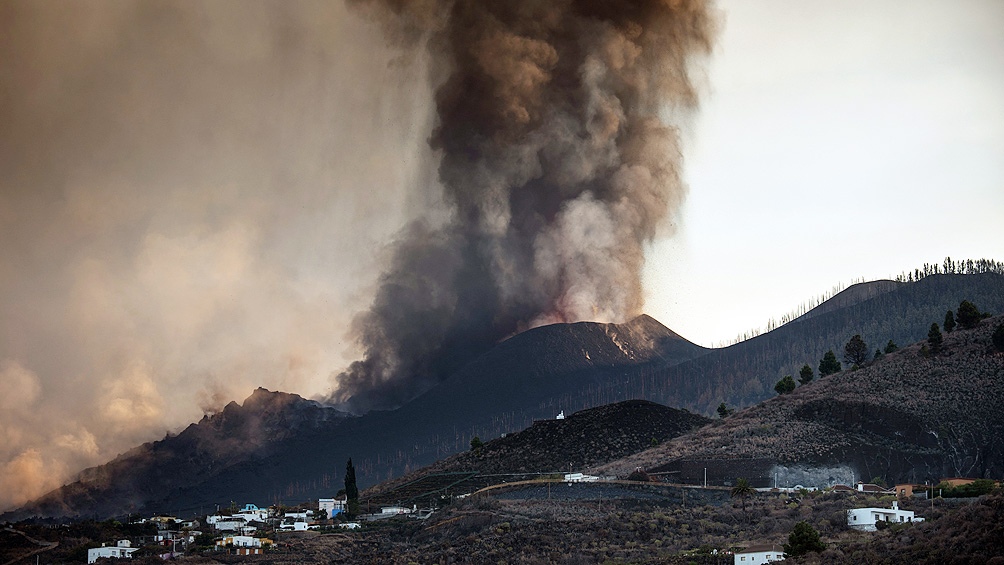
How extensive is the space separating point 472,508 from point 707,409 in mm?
58854

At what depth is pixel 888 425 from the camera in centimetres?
7819

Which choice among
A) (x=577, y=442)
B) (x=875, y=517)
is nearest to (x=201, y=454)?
(x=577, y=442)

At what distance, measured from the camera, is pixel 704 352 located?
516ft

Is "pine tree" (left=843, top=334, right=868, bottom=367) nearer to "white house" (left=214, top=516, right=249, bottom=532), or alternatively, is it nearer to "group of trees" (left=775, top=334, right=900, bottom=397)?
"group of trees" (left=775, top=334, right=900, bottom=397)

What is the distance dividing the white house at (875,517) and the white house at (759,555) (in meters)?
5.42

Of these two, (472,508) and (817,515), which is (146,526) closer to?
(472,508)

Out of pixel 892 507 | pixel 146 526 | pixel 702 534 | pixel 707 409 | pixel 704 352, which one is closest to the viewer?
pixel 892 507

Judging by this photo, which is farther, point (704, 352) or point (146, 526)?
point (704, 352)

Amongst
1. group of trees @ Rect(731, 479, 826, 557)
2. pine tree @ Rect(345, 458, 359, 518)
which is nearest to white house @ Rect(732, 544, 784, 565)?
group of trees @ Rect(731, 479, 826, 557)

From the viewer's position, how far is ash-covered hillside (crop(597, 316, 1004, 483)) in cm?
7425

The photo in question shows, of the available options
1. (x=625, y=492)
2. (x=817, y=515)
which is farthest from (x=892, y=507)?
(x=625, y=492)

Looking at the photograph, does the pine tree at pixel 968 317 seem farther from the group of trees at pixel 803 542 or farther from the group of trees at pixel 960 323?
the group of trees at pixel 803 542

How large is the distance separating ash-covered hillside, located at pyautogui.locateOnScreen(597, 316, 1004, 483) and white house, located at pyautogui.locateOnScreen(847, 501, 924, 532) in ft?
53.7

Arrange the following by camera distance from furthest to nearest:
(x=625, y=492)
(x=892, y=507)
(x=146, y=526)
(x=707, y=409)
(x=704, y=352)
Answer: (x=704, y=352)
(x=707, y=409)
(x=146, y=526)
(x=625, y=492)
(x=892, y=507)
